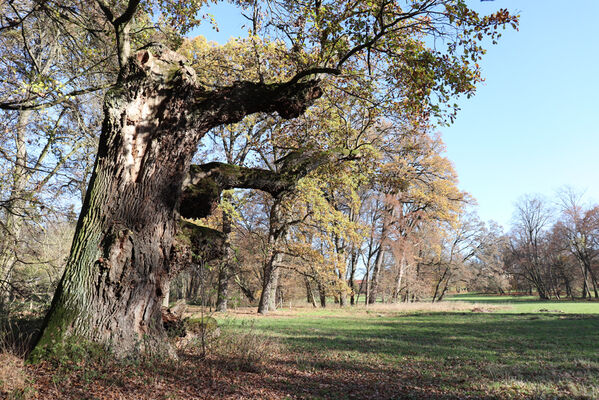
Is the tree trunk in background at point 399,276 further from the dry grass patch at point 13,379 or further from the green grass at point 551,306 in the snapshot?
the dry grass patch at point 13,379

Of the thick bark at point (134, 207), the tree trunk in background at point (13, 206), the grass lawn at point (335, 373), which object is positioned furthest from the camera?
the tree trunk in background at point (13, 206)

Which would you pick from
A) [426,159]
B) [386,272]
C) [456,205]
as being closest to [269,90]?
[426,159]

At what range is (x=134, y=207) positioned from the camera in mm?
5633

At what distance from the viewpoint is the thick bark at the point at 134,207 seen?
5.06m

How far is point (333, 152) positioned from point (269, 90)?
10.6ft

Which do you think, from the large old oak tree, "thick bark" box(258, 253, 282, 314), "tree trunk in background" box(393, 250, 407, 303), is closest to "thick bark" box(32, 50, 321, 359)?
the large old oak tree

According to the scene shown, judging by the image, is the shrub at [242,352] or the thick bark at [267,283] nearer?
the shrub at [242,352]

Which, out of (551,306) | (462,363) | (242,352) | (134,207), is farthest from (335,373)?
(551,306)

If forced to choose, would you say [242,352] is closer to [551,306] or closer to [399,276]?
[399,276]

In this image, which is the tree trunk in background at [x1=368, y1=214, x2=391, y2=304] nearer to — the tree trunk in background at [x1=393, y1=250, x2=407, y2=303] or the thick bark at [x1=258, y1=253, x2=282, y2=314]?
the tree trunk in background at [x1=393, y1=250, x2=407, y2=303]

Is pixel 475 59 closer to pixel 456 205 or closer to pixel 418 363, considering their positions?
pixel 418 363

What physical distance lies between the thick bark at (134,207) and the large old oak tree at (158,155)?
0.05ft

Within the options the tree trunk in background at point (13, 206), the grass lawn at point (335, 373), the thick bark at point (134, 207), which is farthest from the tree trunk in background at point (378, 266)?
the tree trunk in background at point (13, 206)

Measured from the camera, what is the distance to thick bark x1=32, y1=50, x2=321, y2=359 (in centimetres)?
506
